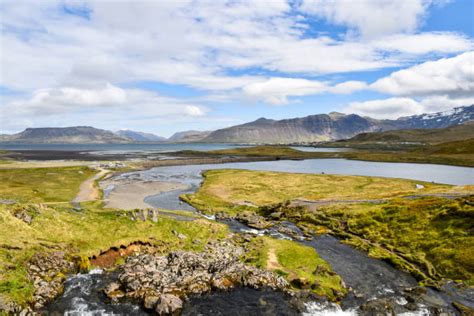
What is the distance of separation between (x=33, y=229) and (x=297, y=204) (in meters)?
66.2

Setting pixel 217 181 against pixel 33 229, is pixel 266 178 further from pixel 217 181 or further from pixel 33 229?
pixel 33 229

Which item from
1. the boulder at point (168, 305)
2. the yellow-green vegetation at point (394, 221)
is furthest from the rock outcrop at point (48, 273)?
the yellow-green vegetation at point (394, 221)

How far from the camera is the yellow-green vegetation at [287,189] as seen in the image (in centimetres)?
10300

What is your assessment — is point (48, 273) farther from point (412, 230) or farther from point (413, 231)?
point (412, 230)

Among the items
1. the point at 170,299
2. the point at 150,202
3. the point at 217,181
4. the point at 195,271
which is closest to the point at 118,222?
the point at 195,271

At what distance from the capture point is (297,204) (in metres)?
96.3

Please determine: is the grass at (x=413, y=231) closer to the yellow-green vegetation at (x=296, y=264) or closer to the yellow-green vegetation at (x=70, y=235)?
the yellow-green vegetation at (x=296, y=264)

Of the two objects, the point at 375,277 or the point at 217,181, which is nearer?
the point at 375,277

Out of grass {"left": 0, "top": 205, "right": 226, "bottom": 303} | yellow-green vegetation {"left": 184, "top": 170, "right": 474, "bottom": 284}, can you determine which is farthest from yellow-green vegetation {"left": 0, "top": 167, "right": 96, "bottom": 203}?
grass {"left": 0, "top": 205, "right": 226, "bottom": 303}

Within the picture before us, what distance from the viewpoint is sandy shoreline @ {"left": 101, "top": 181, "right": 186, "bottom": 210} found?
3811 inches

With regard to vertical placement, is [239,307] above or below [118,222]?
below

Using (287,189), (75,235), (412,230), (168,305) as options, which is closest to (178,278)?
(168,305)

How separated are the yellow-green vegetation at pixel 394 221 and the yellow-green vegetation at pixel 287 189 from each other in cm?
31

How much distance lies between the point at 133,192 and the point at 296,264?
3322 inches
